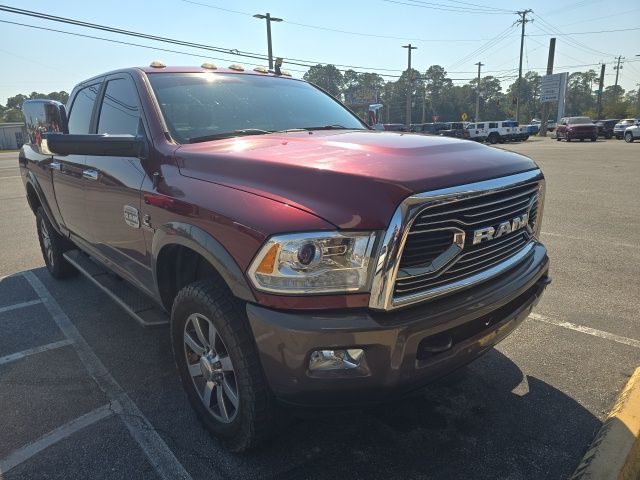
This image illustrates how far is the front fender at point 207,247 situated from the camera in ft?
6.88

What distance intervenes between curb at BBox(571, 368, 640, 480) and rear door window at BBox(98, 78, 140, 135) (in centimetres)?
319

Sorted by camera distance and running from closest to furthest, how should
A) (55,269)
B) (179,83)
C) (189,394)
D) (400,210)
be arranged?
(400,210)
(189,394)
(179,83)
(55,269)

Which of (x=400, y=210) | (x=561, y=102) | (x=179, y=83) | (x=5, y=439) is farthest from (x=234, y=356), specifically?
(x=561, y=102)

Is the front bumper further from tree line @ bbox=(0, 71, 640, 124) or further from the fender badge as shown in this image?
tree line @ bbox=(0, 71, 640, 124)

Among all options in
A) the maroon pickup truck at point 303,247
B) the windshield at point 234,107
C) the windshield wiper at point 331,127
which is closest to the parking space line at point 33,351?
the maroon pickup truck at point 303,247

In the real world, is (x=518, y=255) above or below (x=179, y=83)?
below

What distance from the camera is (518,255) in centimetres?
263

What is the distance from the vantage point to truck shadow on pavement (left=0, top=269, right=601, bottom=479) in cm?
237

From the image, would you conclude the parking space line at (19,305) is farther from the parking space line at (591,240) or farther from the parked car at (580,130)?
the parked car at (580,130)

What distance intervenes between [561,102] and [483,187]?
59472mm

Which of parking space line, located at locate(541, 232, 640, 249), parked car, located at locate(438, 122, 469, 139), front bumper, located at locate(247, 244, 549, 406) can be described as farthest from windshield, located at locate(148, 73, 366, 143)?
parked car, located at locate(438, 122, 469, 139)

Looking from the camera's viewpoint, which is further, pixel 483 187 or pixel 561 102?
pixel 561 102

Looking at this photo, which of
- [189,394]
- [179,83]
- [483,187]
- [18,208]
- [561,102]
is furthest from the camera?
[561,102]

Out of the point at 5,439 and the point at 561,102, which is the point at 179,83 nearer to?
the point at 5,439
